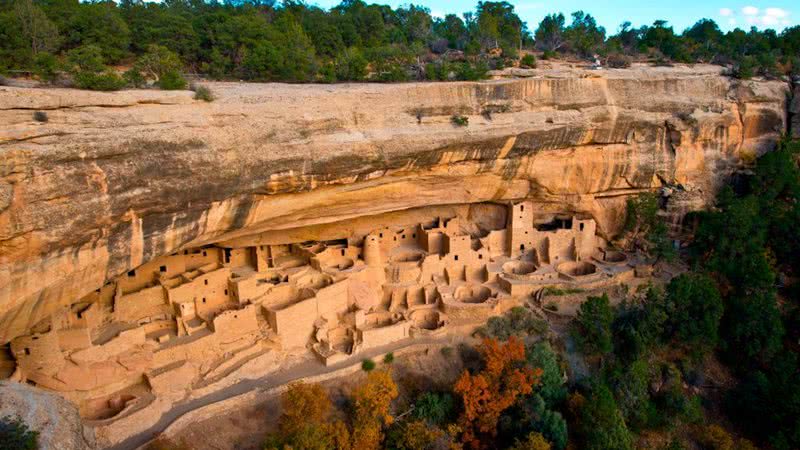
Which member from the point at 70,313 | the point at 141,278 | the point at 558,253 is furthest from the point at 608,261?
the point at 70,313

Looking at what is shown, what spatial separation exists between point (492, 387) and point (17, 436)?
1102cm

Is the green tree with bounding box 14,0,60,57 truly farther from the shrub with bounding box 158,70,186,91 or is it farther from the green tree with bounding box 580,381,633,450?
the green tree with bounding box 580,381,633,450

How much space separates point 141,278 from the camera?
15.4 metres

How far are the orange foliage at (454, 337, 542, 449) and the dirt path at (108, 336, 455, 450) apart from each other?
1.91 m

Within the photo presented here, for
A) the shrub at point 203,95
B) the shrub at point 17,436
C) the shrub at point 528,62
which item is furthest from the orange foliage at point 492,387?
the shrub at point 528,62

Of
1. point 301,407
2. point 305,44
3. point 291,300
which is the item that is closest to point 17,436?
point 301,407

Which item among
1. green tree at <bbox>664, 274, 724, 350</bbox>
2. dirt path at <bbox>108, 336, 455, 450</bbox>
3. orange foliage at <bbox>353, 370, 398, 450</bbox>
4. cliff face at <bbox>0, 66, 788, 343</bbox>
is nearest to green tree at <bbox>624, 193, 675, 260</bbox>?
cliff face at <bbox>0, 66, 788, 343</bbox>

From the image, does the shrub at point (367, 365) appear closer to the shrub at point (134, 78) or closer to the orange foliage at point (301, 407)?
the orange foliage at point (301, 407)

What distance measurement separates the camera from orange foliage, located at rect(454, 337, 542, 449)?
14805 millimetres

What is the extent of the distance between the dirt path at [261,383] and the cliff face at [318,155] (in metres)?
3.27

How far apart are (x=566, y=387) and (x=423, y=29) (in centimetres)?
1784

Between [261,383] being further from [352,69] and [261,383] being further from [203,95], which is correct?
[352,69]

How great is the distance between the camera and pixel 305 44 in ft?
64.1

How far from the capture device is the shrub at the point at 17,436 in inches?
274
